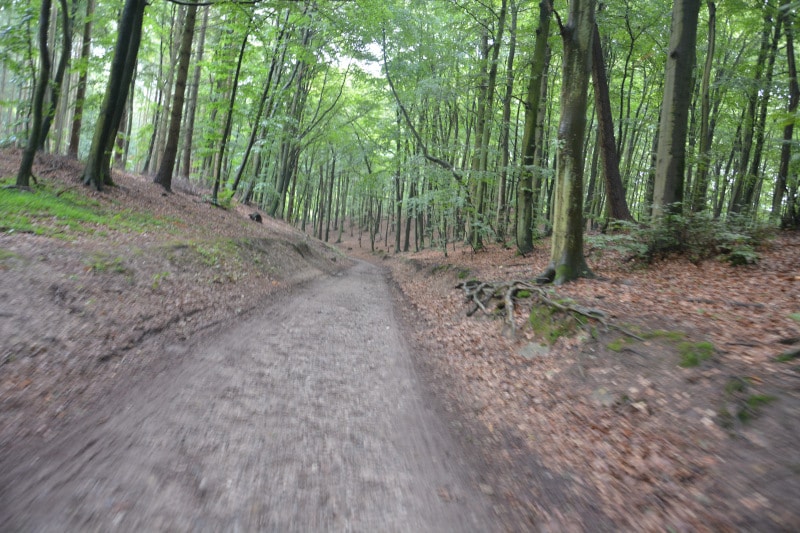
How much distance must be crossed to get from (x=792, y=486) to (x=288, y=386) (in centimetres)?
438

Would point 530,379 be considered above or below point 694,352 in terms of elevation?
below

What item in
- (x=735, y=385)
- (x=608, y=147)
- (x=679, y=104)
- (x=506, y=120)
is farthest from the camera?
(x=506, y=120)

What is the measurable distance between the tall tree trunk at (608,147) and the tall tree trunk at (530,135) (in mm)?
1796

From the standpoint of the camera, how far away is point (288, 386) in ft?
15.8

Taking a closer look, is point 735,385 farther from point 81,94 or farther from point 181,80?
point 81,94

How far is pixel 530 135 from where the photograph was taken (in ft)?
41.1

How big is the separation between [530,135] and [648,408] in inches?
408

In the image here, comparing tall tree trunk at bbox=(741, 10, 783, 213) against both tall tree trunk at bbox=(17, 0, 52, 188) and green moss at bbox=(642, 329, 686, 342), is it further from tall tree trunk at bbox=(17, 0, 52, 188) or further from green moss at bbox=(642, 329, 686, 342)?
tall tree trunk at bbox=(17, 0, 52, 188)

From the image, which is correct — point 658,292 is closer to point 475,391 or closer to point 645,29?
point 475,391

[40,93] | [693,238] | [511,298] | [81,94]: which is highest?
[81,94]

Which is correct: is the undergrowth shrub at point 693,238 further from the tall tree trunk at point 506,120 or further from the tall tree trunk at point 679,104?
the tall tree trunk at point 506,120

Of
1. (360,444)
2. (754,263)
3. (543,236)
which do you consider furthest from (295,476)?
(543,236)

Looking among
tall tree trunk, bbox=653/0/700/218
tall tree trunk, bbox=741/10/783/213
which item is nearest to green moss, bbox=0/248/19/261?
tall tree trunk, bbox=653/0/700/218

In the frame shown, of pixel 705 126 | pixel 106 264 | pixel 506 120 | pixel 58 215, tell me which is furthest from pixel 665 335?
pixel 506 120
